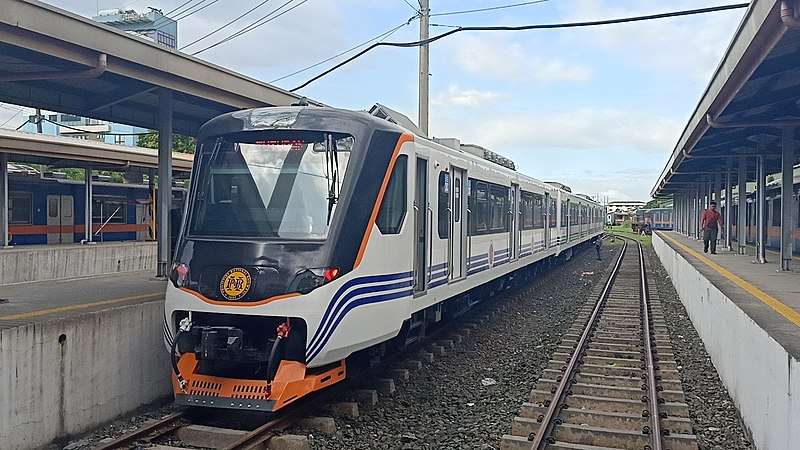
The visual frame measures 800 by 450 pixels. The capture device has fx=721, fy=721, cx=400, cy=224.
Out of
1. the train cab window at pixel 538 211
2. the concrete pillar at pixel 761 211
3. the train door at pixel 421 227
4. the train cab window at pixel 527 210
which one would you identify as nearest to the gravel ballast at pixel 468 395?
the train door at pixel 421 227

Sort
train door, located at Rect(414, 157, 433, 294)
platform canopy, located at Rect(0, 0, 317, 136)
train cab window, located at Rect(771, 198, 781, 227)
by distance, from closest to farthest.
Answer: platform canopy, located at Rect(0, 0, 317, 136)
train door, located at Rect(414, 157, 433, 294)
train cab window, located at Rect(771, 198, 781, 227)

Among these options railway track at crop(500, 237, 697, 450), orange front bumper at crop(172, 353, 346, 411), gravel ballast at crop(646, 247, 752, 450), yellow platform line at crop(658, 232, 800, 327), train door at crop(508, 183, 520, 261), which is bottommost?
gravel ballast at crop(646, 247, 752, 450)

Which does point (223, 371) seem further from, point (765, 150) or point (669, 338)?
point (765, 150)

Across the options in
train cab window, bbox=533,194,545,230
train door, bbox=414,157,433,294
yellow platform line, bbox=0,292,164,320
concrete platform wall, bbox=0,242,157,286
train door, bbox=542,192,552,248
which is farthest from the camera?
train door, bbox=542,192,552,248

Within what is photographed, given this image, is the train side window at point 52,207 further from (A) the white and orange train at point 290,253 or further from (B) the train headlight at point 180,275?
(B) the train headlight at point 180,275

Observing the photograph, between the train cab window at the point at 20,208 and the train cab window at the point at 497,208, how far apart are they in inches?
610

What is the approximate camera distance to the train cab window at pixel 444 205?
8.87 metres

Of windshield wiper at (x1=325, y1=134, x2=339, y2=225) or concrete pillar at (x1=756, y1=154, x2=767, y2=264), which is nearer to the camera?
windshield wiper at (x1=325, y1=134, x2=339, y2=225)

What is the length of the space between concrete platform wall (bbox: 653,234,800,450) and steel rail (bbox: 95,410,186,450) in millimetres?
4994

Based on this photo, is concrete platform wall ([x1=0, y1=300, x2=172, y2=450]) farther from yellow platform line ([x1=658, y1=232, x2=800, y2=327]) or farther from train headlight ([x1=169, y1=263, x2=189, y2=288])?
yellow platform line ([x1=658, y1=232, x2=800, y2=327])

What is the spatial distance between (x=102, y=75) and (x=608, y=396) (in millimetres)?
7373

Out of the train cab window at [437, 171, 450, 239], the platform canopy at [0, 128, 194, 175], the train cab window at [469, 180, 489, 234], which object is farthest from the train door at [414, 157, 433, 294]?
the platform canopy at [0, 128, 194, 175]

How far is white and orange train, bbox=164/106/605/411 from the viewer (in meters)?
6.25

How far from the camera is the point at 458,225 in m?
9.80
